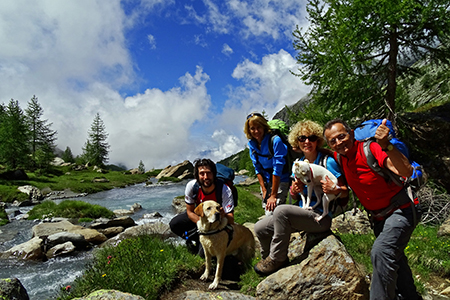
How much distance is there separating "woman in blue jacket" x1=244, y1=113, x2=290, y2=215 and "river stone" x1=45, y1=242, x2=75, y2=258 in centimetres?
901

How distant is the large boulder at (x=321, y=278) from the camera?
343 centimetres

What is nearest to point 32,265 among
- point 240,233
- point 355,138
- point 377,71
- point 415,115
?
point 240,233

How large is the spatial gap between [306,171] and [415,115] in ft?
33.8

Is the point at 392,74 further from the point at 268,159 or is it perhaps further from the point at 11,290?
the point at 11,290

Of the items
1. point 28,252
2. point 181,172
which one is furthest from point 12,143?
point 28,252

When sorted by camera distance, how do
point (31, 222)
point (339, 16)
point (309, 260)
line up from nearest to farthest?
point (309, 260), point (339, 16), point (31, 222)

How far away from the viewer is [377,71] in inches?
417

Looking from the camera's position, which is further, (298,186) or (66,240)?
(66,240)

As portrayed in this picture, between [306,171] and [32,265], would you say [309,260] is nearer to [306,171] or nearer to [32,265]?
[306,171]

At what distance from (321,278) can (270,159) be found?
83.8 inches

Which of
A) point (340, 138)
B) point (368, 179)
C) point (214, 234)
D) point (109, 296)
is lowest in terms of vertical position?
point (109, 296)

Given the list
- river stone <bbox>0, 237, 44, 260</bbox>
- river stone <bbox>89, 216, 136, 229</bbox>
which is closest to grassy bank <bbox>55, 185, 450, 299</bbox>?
river stone <bbox>0, 237, 44, 260</bbox>

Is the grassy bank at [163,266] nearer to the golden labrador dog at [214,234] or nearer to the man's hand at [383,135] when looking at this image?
the golden labrador dog at [214,234]

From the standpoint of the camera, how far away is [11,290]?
447cm
